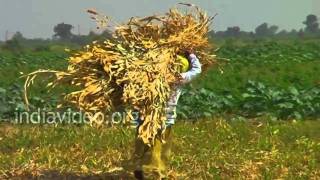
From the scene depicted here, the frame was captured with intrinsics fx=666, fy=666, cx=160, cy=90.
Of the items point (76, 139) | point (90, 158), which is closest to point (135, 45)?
point (90, 158)

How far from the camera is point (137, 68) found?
6703mm

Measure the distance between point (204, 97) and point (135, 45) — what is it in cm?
925

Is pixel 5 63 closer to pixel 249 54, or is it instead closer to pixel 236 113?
pixel 249 54

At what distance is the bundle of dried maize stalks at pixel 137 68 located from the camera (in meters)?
6.66

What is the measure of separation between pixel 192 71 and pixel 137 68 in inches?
26.9

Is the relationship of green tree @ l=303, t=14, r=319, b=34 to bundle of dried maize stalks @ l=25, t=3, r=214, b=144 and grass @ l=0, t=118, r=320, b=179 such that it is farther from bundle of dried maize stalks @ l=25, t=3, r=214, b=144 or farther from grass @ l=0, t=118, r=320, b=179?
bundle of dried maize stalks @ l=25, t=3, r=214, b=144

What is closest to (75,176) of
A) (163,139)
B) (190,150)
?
(163,139)

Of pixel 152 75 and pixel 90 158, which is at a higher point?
pixel 152 75

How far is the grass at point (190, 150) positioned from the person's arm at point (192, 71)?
4.69 feet

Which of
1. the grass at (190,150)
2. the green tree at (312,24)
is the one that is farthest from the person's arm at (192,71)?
the green tree at (312,24)

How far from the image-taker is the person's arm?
701cm

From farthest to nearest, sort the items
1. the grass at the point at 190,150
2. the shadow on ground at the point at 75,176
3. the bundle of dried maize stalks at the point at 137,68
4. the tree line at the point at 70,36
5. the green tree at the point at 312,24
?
the green tree at the point at 312,24, the tree line at the point at 70,36, the grass at the point at 190,150, the shadow on ground at the point at 75,176, the bundle of dried maize stalks at the point at 137,68

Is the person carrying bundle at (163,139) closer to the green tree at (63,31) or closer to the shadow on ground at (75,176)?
the shadow on ground at (75,176)

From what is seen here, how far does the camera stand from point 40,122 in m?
13.1
